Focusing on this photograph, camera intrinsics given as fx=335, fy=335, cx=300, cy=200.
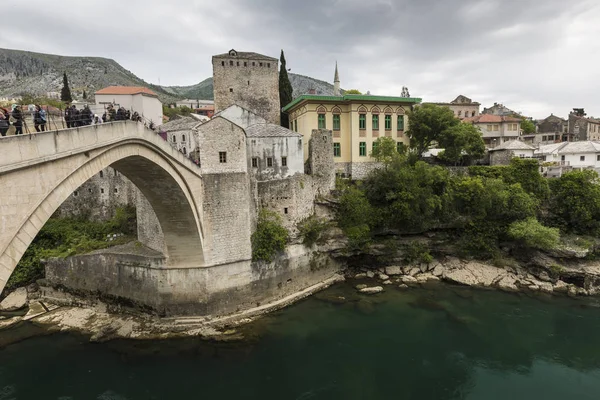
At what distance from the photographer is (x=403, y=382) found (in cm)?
1295

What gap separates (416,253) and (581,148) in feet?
66.5

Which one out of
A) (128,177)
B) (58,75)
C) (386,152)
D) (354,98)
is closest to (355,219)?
(386,152)

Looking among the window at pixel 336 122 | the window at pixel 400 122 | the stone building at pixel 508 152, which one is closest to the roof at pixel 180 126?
the window at pixel 336 122

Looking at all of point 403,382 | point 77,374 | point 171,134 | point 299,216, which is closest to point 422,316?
point 403,382

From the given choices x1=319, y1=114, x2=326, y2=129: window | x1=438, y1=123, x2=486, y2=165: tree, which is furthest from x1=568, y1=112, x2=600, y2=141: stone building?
x1=319, y1=114, x2=326, y2=129: window

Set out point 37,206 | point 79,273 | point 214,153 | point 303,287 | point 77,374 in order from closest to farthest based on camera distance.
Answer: point 37,206
point 77,374
point 214,153
point 79,273
point 303,287

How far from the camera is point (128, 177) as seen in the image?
13773 mm

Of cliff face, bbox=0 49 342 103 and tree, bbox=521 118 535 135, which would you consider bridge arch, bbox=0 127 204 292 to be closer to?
tree, bbox=521 118 535 135

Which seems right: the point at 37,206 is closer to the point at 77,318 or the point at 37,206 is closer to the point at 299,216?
the point at 77,318

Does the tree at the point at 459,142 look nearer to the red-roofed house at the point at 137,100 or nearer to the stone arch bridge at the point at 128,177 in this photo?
the stone arch bridge at the point at 128,177

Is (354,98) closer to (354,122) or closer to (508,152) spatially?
(354,122)

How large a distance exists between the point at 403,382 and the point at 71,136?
13.7 metres

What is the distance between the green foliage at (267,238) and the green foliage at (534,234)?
14819mm

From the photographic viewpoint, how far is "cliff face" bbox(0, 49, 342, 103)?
255 feet
